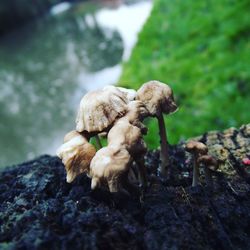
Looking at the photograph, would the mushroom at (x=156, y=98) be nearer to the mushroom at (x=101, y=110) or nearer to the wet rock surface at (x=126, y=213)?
the mushroom at (x=101, y=110)

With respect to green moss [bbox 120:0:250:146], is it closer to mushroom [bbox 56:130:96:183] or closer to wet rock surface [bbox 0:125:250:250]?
wet rock surface [bbox 0:125:250:250]

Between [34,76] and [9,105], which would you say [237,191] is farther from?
[34,76]

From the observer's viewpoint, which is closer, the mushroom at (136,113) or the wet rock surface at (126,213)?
the wet rock surface at (126,213)

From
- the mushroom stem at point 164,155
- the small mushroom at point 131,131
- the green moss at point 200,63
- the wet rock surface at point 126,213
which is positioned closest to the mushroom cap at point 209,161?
the wet rock surface at point 126,213

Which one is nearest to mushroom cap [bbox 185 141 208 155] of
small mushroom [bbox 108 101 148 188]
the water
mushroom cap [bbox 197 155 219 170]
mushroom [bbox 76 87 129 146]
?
mushroom cap [bbox 197 155 219 170]

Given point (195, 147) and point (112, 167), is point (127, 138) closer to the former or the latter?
point (112, 167)

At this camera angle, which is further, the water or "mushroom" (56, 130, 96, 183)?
the water
